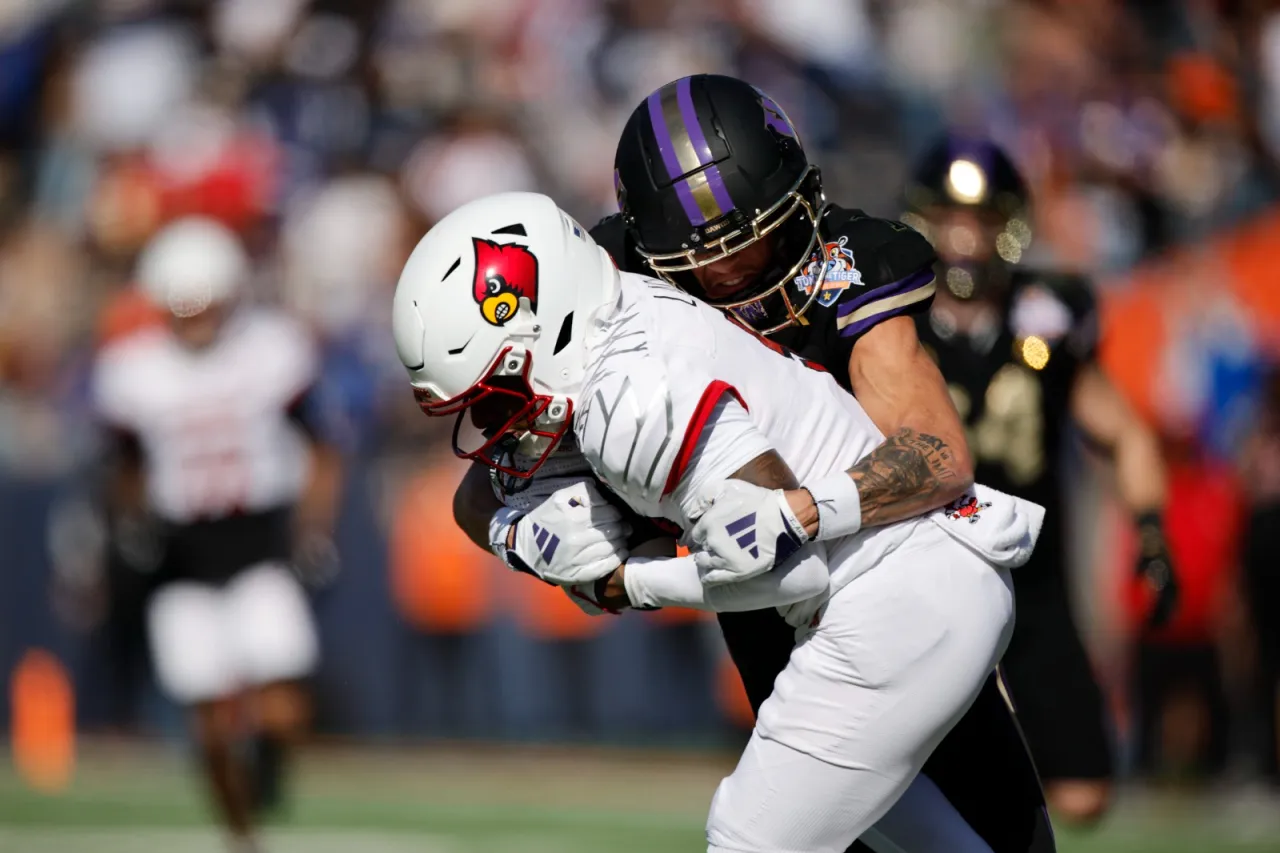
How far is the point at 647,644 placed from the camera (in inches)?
348

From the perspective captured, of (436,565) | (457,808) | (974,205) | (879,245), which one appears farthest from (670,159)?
(436,565)

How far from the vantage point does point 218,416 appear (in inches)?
302

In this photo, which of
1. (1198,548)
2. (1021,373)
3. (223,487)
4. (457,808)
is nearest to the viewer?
(1021,373)

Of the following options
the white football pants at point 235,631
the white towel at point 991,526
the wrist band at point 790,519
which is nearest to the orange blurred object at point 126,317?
the white football pants at point 235,631

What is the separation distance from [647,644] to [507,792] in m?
1.07

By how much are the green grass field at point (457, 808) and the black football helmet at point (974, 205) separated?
2502mm

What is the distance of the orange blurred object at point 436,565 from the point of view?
29.4 ft

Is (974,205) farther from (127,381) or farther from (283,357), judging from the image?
(127,381)

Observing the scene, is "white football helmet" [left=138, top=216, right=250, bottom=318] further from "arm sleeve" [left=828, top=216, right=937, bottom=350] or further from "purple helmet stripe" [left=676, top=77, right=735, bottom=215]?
"arm sleeve" [left=828, top=216, right=937, bottom=350]

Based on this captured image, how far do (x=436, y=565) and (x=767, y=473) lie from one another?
6.17m

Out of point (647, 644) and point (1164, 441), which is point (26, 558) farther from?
point (1164, 441)

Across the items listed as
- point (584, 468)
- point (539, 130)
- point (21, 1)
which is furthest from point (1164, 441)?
point (21, 1)

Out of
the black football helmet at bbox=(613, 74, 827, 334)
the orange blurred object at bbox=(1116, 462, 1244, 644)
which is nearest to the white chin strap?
the black football helmet at bbox=(613, 74, 827, 334)

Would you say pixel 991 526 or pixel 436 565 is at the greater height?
pixel 991 526
